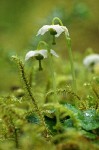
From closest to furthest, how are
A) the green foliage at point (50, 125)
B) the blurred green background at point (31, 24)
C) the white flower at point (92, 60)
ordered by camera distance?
the green foliage at point (50, 125) → the white flower at point (92, 60) → the blurred green background at point (31, 24)

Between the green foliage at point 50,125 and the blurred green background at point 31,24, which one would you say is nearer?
the green foliage at point 50,125

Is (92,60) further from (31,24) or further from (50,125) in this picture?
(31,24)

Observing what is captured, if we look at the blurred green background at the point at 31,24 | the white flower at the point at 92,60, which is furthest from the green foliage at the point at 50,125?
the blurred green background at the point at 31,24

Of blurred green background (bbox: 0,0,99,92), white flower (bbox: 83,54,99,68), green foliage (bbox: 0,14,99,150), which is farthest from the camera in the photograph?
blurred green background (bbox: 0,0,99,92)

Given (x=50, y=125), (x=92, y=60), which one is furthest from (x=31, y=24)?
A: (x=50, y=125)

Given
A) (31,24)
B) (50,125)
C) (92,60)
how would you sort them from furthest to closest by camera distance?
(31,24)
(92,60)
(50,125)

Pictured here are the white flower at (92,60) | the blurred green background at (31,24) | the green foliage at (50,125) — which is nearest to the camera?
the green foliage at (50,125)

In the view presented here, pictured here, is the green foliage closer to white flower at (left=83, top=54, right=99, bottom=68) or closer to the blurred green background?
white flower at (left=83, top=54, right=99, bottom=68)

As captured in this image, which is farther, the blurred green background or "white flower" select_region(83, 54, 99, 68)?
the blurred green background

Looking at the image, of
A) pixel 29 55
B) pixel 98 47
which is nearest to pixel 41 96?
pixel 29 55

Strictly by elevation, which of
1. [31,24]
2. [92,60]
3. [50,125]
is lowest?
[50,125]

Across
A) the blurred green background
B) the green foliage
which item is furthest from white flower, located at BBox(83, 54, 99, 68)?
the blurred green background

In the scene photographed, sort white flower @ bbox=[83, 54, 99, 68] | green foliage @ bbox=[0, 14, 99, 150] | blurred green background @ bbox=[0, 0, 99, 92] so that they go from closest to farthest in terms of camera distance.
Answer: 1. green foliage @ bbox=[0, 14, 99, 150]
2. white flower @ bbox=[83, 54, 99, 68]
3. blurred green background @ bbox=[0, 0, 99, 92]

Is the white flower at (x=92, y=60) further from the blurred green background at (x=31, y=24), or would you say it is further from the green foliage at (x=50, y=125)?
the blurred green background at (x=31, y=24)
